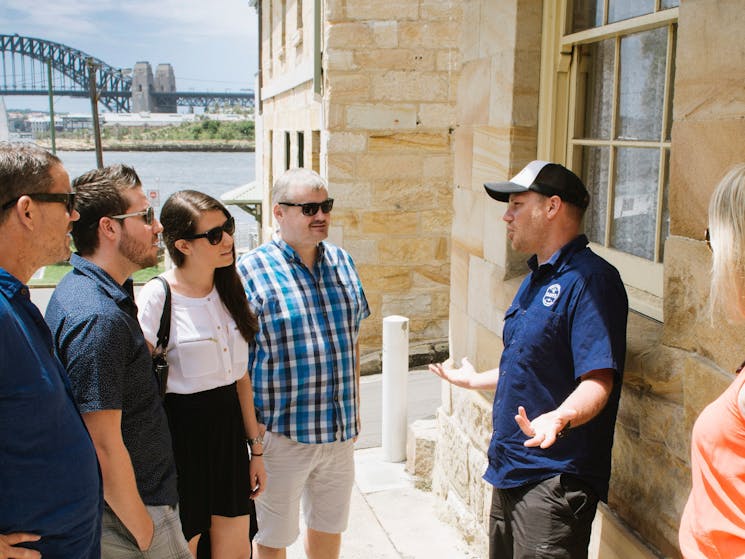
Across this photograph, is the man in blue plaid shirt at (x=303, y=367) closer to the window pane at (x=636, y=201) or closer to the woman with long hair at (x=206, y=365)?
the woman with long hair at (x=206, y=365)

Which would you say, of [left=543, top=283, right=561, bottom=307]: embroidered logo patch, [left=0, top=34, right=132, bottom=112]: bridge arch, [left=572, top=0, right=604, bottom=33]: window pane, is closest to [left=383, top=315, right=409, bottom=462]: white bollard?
[left=572, top=0, right=604, bottom=33]: window pane

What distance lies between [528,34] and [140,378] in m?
2.42

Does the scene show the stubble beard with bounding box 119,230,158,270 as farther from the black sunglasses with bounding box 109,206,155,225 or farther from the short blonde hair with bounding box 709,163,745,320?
the short blonde hair with bounding box 709,163,745,320

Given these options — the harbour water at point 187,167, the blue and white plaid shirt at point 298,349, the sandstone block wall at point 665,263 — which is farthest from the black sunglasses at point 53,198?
the harbour water at point 187,167

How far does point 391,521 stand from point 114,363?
9.60ft

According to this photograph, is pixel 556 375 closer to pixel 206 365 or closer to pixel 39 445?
pixel 206 365

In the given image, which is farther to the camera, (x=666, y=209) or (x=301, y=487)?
(x=301, y=487)

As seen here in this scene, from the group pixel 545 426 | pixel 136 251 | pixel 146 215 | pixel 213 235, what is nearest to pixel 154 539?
pixel 136 251

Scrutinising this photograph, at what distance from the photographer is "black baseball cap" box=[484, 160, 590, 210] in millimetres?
2727

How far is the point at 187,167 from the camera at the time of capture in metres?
84.2

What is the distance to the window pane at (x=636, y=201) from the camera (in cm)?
296

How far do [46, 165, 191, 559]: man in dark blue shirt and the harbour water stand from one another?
48450 mm

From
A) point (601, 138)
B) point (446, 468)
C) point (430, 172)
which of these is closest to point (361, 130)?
point (430, 172)

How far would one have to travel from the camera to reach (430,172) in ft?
30.2
